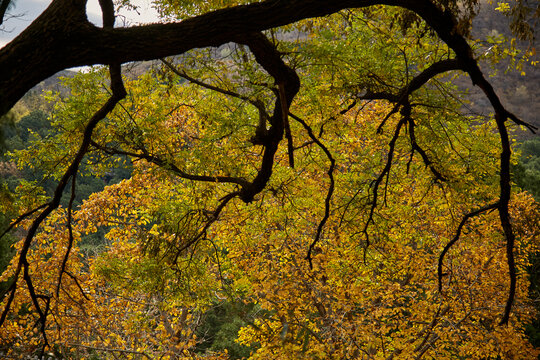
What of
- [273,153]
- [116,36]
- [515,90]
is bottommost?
[116,36]

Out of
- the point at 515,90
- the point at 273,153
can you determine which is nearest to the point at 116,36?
the point at 273,153

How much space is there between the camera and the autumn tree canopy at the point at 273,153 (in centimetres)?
271

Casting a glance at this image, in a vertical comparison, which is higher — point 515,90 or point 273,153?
point 515,90

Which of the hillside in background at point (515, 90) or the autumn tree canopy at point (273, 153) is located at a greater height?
the hillside in background at point (515, 90)

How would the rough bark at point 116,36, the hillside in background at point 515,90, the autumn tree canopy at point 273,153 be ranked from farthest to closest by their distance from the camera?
the hillside in background at point 515,90 < the autumn tree canopy at point 273,153 < the rough bark at point 116,36

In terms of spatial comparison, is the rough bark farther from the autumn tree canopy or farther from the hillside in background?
the hillside in background

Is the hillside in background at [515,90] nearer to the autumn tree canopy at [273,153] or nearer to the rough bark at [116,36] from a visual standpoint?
the autumn tree canopy at [273,153]

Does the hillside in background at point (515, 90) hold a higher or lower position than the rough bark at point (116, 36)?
higher

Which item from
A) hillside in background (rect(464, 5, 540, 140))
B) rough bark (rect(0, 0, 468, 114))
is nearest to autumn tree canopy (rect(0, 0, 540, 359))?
rough bark (rect(0, 0, 468, 114))

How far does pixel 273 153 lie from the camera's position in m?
4.73

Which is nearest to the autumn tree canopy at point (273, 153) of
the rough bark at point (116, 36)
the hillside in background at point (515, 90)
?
the rough bark at point (116, 36)

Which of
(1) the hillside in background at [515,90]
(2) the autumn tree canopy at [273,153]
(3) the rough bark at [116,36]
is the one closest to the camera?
(3) the rough bark at [116,36]

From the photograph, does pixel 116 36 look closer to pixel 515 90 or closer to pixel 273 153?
pixel 273 153

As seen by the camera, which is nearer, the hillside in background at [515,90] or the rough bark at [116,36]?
the rough bark at [116,36]
